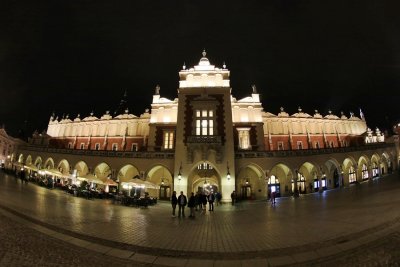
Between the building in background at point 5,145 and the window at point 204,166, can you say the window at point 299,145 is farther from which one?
the building in background at point 5,145

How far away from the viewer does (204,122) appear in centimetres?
3012

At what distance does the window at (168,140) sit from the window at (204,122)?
812 centimetres

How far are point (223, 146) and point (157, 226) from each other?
55.7ft

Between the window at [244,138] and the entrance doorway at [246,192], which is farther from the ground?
the window at [244,138]

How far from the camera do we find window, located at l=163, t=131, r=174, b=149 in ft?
119

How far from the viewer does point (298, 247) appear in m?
8.33

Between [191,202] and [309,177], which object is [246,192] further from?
[191,202]

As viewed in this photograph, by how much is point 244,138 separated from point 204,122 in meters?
8.38

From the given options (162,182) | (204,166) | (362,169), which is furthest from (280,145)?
(162,182)

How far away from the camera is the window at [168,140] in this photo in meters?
36.4

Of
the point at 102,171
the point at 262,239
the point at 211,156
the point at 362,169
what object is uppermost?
the point at 211,156

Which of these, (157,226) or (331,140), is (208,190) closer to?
(157,226)

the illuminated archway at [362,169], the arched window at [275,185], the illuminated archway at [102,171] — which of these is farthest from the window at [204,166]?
the illuminated archway at [362,169]

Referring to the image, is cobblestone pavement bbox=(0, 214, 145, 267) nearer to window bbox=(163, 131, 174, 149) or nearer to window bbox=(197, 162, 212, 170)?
window bbox=(197, 162, 212, 170)
